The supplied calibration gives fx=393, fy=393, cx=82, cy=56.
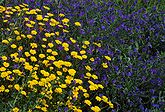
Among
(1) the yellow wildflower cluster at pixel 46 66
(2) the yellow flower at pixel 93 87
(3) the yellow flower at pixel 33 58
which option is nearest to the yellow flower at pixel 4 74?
(1) the yellow wildflower cluster at pixel 46 66

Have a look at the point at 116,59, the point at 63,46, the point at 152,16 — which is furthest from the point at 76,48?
the point at 152,16

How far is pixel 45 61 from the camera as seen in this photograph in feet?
11.6

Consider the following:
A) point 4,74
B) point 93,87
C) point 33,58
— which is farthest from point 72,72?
point 4,74

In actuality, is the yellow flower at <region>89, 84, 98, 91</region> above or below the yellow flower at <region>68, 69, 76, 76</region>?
below

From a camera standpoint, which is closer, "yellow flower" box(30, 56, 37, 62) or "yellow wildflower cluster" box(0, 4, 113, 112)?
"yellow wildflower cluster" box(0, 4, 113, 112)

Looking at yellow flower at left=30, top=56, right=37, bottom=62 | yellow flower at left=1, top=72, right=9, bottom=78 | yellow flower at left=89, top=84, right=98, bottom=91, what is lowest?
yellow flower at left=89, top=84, right=98, bottom=91

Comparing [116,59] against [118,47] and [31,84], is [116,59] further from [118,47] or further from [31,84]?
[31,84]

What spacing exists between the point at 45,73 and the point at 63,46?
0.53 m

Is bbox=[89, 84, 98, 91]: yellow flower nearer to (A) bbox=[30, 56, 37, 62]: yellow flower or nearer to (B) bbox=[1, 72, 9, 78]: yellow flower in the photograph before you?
(A) bbox=[30, 56, 37, 62]: yellow flower

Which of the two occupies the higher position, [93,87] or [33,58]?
[33,58]

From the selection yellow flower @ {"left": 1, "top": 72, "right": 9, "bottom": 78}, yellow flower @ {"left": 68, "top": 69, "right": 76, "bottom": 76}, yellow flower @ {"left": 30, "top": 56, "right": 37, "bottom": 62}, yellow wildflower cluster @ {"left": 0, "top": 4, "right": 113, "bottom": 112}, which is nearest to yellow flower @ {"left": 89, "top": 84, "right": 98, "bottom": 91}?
yellow wildflower cluster @ {"left": 0, "top": 4, "right": 113, "bottom": 112}

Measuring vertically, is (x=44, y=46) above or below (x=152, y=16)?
below

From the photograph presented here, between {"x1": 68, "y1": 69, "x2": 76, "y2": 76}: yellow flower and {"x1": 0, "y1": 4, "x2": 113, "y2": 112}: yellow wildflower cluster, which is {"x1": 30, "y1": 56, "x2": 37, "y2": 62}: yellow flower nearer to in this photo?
{"x1": 0, "y1": 4, "x2": 113, "y2": 112}: yellow wildflower cluster

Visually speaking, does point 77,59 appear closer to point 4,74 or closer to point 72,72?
point 72,72
